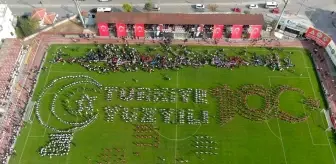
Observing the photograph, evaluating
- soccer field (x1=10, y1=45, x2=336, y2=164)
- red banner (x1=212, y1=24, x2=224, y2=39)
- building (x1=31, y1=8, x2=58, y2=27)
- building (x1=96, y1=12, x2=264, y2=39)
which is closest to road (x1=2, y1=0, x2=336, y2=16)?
building (x1=31, y1=8, x2=58, y2=27)

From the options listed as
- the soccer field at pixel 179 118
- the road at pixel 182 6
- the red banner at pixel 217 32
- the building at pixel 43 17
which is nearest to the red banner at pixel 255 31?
the red banner at pixel 217 32

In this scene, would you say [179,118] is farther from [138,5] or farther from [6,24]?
[6,24]

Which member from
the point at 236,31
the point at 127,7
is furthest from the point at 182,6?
the point at 236,31

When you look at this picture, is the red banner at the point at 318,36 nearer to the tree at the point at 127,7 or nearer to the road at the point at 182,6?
the road at the point at 182,6

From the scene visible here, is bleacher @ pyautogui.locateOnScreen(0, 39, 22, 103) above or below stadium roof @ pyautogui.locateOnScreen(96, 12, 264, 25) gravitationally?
below

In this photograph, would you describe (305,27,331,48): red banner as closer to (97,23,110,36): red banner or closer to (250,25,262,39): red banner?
(250,25,262,39): red banner

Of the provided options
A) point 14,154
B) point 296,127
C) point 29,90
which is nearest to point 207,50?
point 296,127
